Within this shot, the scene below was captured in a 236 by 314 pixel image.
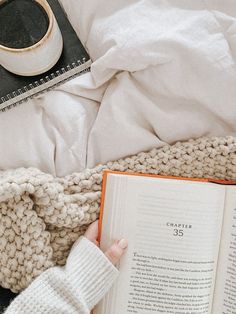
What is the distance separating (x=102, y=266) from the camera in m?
0.77

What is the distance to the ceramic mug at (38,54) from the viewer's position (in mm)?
747

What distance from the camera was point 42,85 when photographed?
0.85m

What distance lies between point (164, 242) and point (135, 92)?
0.26 metres

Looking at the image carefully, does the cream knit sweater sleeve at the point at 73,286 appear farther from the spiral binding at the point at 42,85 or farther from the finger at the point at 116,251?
the spiral binding at the point at 42,85

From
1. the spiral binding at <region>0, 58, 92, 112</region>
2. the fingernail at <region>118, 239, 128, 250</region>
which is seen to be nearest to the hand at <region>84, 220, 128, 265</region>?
the fingernail at <region>118, 239, 128, 250</region>

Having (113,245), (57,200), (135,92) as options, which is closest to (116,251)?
(113,245)

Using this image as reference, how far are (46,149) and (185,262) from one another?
1.00 ft

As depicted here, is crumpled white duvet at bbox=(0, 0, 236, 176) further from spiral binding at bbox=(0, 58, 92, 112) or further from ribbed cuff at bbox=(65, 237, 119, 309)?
ribbed cuff at bbox=(65, 237, 119, 309)

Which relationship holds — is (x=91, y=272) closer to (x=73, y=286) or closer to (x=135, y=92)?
(x=73, y=286)

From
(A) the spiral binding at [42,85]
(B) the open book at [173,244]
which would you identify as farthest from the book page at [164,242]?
(A) the spiral binding at [42,85]

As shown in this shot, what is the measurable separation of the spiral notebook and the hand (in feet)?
0.85

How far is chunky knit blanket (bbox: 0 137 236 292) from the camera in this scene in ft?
2.52

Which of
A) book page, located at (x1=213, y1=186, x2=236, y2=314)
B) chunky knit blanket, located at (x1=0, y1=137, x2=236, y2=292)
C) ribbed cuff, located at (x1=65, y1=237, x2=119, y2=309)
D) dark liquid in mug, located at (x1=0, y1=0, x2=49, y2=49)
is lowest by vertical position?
book page, located at (x1=213, y1=186, x2=236, y2=314)

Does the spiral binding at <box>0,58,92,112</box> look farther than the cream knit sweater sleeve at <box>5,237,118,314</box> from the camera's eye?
Yes
